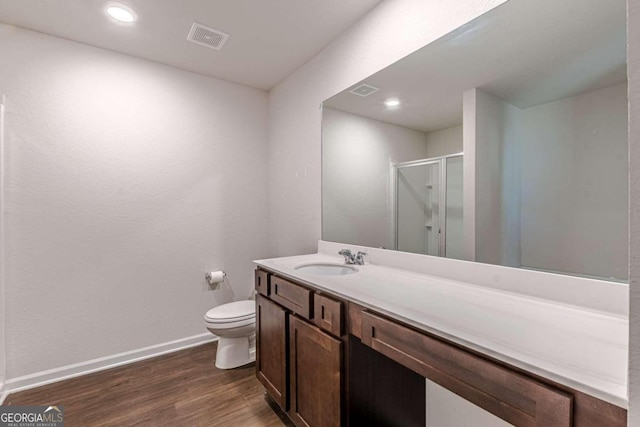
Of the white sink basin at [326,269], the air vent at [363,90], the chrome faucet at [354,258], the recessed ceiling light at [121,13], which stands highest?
the recessed ceiling light at [121,13]

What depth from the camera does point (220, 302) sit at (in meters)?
2.71

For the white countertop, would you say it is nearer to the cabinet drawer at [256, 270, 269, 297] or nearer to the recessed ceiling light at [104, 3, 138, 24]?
the cabinet drawer at [256, 270, 269, 297]

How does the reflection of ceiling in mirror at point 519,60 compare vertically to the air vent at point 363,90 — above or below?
below

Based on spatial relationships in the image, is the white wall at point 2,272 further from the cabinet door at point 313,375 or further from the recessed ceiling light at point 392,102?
the recessed ceiling light at point 392,102

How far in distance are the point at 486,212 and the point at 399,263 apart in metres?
0.56

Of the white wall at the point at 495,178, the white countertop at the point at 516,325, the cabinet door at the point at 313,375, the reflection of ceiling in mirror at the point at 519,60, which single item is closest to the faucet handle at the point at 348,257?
the white countertop at the point at 516,325

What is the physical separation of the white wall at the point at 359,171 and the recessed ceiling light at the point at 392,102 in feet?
0.38

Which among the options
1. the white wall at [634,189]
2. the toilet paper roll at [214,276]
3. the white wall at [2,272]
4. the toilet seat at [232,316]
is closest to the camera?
the white wall at [634,189]

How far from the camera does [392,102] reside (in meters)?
1.71

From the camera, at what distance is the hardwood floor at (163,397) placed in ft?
5.36

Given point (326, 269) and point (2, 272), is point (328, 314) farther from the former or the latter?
point (2, 272)

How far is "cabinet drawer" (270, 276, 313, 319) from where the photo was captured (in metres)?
1.35

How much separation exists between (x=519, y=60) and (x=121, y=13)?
2.30 m

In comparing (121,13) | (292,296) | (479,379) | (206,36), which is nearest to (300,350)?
(292,296)
